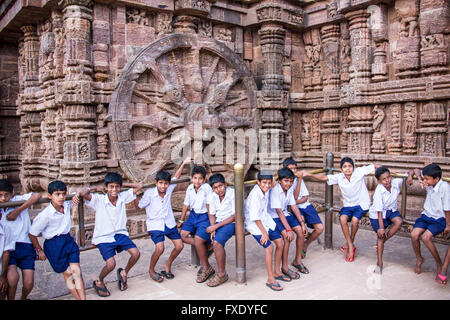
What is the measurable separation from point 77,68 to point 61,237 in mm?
3788

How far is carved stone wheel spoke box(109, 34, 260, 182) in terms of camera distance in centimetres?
727

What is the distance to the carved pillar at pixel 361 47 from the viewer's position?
26.9ft

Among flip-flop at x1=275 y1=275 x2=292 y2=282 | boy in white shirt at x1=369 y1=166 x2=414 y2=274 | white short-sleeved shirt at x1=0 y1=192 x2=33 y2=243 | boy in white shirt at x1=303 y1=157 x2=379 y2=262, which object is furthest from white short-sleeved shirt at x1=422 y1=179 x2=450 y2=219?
white short-sleeved shirt at x1=0 y1=192 x2=33 y2=243

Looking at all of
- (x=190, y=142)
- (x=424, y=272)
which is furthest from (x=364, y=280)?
(x=190, y=142)

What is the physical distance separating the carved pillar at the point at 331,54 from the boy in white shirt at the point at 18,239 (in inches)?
279

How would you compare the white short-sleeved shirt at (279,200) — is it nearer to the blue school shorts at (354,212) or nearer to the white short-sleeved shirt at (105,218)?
the blue school shorts at (354,212)

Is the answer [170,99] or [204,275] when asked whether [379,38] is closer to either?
[170,99]

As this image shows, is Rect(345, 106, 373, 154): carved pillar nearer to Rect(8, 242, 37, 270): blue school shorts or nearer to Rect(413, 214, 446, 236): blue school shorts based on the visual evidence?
Rect(413, 214, 446, 236): blue school shorts

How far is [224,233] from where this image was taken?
463 centimetres

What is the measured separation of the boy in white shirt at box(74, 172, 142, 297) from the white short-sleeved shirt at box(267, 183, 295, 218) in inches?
65.0

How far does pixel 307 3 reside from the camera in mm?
9359

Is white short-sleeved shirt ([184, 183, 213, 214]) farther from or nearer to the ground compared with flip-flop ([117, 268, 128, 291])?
farther from the ground

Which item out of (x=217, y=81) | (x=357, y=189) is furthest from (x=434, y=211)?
(x=217, y=81)

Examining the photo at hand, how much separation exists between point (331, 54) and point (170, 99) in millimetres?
3900
